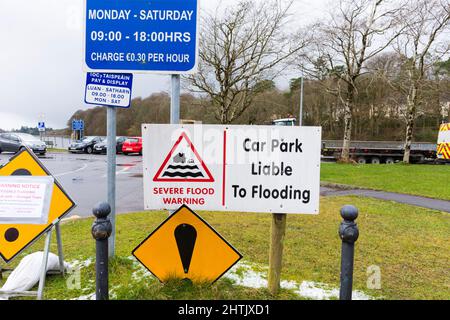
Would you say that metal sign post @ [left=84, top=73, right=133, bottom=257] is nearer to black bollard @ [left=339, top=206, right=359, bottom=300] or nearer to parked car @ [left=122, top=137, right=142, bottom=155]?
black bollard @ [left=339, top=206, right=359, bottom=300]

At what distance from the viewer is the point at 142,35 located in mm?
3213

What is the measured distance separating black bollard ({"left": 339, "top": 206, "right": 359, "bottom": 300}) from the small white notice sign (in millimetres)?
2694

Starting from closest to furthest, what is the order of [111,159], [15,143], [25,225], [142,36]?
[142,36]
[25,225]
[111,159]
[15,143]

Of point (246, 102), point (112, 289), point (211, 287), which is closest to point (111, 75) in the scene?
point (112, 289)

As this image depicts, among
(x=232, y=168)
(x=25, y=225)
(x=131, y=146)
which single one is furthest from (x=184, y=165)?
(x=131, y=146)

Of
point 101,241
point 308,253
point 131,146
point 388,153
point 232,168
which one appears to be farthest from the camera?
point 131,146

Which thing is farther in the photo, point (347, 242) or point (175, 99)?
point (175, 99)

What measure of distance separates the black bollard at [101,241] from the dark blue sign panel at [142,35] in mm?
1369

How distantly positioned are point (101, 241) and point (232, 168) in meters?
1.24

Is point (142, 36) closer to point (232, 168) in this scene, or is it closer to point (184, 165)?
point (184, 165)

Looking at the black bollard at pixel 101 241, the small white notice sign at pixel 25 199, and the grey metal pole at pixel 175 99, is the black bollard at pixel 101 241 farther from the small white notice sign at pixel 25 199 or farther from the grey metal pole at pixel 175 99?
the grey metal pole at pixel 175 99

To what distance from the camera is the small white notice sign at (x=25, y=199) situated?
10.7 feet

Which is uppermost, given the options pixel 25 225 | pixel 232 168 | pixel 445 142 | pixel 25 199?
pixel 445 142

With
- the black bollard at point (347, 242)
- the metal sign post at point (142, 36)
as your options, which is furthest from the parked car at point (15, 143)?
the black bollard at point (347, 242)
